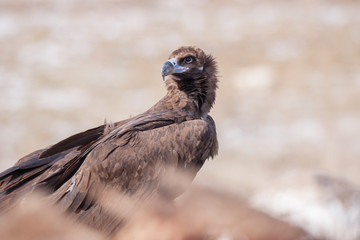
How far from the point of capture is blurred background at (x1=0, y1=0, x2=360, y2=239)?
740 inches

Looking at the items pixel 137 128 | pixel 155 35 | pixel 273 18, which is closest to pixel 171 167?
pixel 137 128

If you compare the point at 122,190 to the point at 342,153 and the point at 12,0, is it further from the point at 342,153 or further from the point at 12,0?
the point at 12,0

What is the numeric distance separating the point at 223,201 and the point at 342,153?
44.6 feet

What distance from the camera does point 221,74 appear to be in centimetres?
2191

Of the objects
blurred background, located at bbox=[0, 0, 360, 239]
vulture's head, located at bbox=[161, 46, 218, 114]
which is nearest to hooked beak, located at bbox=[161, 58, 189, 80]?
vulture's head, located at bbox=[161, 46, 218, 114]

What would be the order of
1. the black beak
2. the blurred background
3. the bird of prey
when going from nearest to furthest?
the bird of prey → the black beak → the blurred background

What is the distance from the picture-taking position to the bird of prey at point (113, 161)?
579 centimetres

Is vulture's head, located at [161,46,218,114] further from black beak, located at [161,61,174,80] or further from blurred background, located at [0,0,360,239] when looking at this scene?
blurred background, located at [0,0,360,239]

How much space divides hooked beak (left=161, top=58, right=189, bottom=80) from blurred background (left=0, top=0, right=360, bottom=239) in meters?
8.90

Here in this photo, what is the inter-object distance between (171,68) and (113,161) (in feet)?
3.82

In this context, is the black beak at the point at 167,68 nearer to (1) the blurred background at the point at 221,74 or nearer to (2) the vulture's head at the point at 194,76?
(2) the vulture's head at the point at 194,76

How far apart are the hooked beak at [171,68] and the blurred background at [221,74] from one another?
890 cm

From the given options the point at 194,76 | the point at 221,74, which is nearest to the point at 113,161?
the point at 194,76

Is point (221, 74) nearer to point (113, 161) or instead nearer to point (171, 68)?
point (171, 68)
